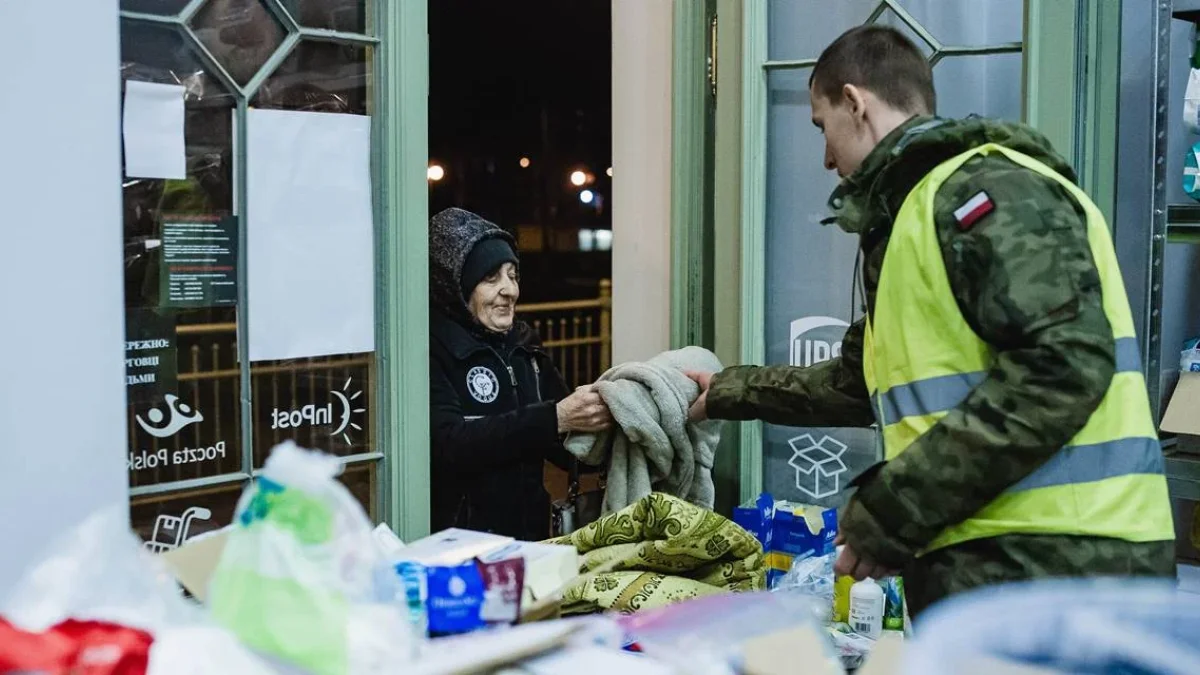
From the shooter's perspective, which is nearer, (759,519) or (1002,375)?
(1002,375)

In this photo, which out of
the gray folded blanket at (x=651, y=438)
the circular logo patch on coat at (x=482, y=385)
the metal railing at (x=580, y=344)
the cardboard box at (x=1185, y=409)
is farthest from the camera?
the metal railing at (x=580, y=344)

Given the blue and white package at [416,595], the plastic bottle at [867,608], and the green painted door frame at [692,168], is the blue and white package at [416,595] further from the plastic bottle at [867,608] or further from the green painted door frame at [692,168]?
the green painted door frame at [692,168]

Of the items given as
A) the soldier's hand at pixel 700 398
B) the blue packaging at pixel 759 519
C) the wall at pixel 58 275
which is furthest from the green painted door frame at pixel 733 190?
the wall at pixel 58 275

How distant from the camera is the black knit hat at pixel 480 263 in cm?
281

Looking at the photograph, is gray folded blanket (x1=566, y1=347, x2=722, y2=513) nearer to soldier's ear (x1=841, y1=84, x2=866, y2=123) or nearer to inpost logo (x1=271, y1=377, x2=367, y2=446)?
inpost logo (x1=271, y1=377, x2=367, y2=446)

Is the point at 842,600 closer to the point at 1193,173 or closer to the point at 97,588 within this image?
the point at 1193,173

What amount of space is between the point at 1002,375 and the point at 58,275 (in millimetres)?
1287

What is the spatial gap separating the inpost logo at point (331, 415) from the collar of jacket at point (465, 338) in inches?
17.4

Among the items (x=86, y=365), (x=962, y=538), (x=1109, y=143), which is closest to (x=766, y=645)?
(x=962, y=538)

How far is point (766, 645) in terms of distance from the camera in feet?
3.95

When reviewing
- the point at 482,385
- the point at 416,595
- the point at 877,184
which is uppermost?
the point at 877,184

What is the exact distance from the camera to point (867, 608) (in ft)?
8.32

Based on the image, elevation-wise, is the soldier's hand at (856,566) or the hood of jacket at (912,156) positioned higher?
the hood of jacket at (912,156)

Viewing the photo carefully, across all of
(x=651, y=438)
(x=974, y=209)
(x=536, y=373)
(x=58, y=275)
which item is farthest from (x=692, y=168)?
(x=58, y=275)
